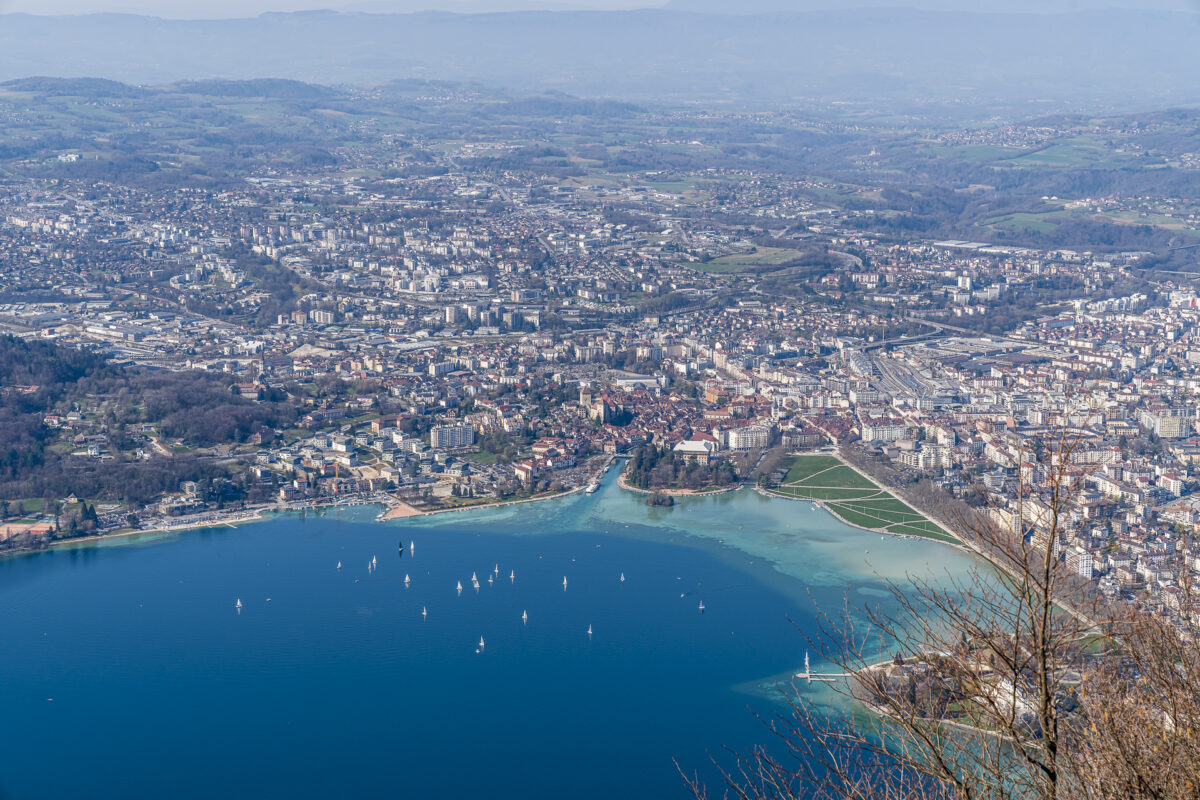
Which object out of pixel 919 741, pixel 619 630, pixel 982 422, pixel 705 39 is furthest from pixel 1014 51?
pixel 919 741

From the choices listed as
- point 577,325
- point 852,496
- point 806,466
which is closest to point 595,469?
point 806,466

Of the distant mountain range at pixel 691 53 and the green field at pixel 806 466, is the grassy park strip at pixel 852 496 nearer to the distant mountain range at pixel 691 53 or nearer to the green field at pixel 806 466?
the green field at pixel 806 466

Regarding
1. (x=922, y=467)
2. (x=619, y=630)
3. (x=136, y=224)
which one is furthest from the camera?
(x=136, y=224)

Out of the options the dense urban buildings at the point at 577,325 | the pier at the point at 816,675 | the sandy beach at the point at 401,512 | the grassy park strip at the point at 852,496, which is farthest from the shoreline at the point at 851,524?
the sandy beach at the point at 401,512

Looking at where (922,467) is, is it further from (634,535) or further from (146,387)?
(146,387)

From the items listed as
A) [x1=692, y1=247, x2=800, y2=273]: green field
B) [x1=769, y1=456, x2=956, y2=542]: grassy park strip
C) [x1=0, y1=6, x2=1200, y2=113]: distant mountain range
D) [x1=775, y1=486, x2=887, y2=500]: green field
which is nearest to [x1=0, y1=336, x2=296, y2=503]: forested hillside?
[x1=775, y1=486, x2=887, y2=500]: green field

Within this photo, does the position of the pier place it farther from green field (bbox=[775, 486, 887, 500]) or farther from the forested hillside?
the forested hillside

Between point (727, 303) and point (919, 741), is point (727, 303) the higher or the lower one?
the lower one
